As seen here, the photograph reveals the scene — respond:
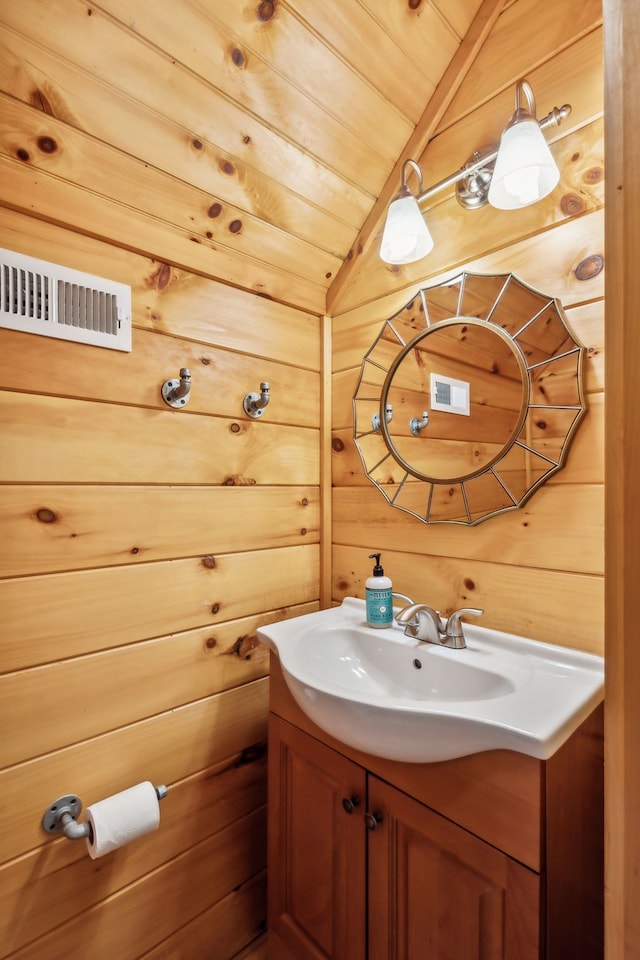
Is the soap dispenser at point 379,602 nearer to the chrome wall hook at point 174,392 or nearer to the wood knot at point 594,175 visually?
the chrome wall hook at point 174,392

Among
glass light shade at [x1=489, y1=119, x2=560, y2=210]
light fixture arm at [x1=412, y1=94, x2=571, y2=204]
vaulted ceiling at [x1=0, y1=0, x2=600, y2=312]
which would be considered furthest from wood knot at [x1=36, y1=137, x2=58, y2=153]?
glass light shade at [x1=489, y1=119, x2=560, y2=210]

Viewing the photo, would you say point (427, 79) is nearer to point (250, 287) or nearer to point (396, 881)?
point (250, 287)

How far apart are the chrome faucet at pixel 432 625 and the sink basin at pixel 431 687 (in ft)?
0.06

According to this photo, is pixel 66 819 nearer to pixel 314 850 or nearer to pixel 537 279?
pixel 314 850

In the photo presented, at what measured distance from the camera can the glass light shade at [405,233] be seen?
116cm

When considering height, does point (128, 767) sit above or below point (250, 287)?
below

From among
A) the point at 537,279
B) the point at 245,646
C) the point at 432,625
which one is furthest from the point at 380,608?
the point at 537,279

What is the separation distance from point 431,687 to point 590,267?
3.29 ft

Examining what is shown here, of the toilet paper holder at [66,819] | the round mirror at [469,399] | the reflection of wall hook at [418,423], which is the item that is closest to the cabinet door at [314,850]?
the toilet paper holder at [66,819]

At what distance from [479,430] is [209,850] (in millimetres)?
1354

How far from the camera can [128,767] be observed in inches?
42.9

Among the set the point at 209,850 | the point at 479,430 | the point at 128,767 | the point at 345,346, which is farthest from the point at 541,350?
the point at 209,850

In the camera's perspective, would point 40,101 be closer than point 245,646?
Yes

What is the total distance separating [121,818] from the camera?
97 cm
